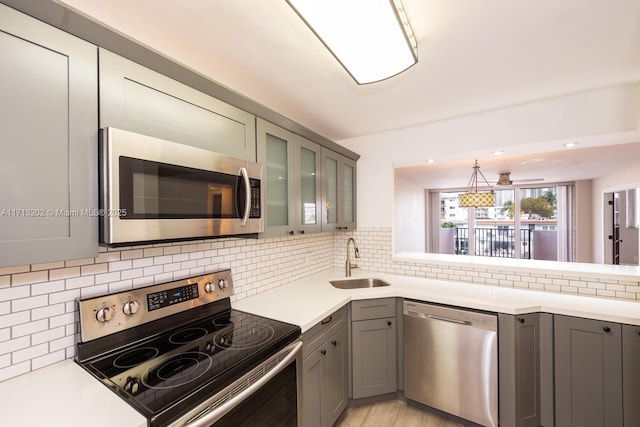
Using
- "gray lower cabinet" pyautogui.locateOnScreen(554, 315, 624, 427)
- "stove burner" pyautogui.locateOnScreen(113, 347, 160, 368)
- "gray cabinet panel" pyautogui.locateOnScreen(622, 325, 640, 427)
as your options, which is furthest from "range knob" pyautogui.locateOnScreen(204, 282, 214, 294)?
"gray cabinet panel" pyautogui.locateOnScreen(622, 325, 640, 427)

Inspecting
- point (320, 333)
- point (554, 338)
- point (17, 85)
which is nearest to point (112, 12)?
point (17, 85)

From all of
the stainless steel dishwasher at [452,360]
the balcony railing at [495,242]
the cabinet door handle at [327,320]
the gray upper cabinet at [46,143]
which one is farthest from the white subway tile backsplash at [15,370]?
the balcony railing at [495,242]

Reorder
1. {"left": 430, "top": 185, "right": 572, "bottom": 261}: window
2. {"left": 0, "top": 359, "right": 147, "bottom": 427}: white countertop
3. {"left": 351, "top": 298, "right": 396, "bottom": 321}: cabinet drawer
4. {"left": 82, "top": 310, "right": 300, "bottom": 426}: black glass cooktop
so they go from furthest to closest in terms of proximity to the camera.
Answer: {"left": 430, "top": 185, "right": 572, "bottom": 261}: window
{"left": 351, "top": 298, "right": 396, "bottom": 321}: cabinet drawer
{"left": 82, "top": 310, "right": 300, "bottom": 426}: black glass cooktop
{"left": 0, "top": 359, "right": 147, "bottom": 427}: white countertop

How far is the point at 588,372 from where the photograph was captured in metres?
1.71

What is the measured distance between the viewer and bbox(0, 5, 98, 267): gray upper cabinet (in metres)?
0.80

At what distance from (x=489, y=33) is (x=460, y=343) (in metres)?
1.89

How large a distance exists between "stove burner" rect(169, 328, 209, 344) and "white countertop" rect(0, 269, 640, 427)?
344 mm

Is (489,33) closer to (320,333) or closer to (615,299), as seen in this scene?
(320,333)

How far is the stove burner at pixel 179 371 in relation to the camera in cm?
98

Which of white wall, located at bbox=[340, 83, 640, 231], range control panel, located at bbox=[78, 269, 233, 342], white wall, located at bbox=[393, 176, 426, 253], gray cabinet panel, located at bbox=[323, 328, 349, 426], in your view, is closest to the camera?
range control panel, located at bbox=[78, 269, 233, 342]

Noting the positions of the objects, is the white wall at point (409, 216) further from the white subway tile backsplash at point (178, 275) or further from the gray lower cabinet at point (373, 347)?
the gray lower cabinet at point (373, 347)

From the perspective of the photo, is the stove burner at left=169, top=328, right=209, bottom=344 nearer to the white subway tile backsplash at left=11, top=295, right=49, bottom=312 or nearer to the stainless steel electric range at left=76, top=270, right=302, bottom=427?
the stainless steel electric range at left=76, top=270, right=302, bottom=427

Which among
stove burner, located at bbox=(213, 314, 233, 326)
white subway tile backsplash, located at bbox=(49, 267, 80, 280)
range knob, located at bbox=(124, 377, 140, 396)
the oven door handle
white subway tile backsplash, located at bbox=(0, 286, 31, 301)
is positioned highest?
white subway tile backsplash, located at bbox=(49, 267, 80, 280)

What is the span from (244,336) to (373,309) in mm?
1109
